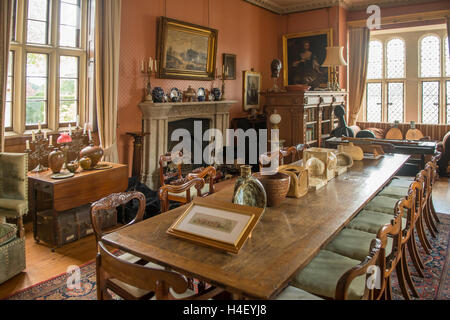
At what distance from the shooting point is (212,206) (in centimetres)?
198

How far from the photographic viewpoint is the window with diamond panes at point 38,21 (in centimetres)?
444

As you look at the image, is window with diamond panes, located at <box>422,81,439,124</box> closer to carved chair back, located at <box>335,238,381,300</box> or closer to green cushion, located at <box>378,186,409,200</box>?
green cushion, located at <box>378,186,409,200</box>

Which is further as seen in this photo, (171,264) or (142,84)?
(142,84)

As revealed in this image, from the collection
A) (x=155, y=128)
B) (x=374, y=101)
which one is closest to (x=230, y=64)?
(x=155, y=128)

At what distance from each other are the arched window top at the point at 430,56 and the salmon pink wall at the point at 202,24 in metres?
3.55

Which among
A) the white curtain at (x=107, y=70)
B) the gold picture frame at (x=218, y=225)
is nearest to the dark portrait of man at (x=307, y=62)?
the white curtain at (x=107, y=70)

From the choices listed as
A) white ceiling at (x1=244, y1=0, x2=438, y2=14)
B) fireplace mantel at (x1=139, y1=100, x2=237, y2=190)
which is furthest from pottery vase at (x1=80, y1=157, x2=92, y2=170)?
white ceiling at (x1=244, y1=0, x2=438, y2=14)

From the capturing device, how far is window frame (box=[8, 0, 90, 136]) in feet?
14.2

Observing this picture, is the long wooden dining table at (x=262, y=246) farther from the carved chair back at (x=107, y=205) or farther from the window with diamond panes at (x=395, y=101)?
the window with diamond panes at (x=395, y=101)

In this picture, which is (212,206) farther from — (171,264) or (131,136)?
(131,136)

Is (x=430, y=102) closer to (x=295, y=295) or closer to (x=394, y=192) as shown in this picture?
(x=394, y=192)

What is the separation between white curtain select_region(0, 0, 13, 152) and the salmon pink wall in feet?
5.20
